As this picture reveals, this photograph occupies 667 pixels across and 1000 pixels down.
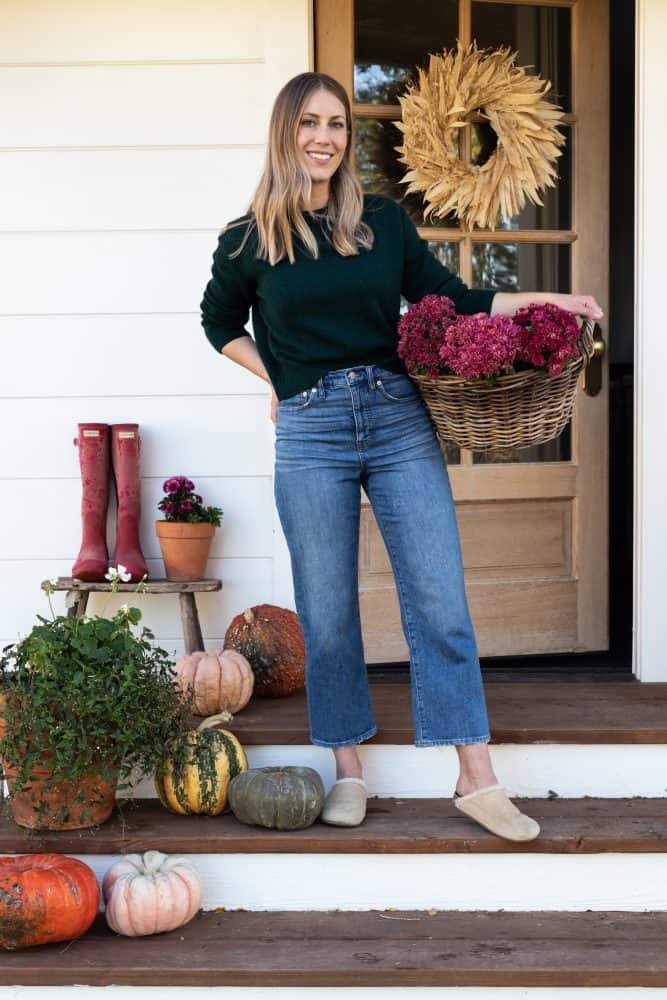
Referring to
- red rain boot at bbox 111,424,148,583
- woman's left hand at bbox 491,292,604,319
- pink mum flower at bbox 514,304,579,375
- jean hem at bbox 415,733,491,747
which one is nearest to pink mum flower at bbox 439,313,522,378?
pink mum flower at bbox 514,304,579,375

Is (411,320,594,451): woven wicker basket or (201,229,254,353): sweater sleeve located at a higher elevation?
(201,229,254,353): sweater sleeve

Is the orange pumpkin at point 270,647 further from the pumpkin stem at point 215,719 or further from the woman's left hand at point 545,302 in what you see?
the woman's left hand at point 545,302

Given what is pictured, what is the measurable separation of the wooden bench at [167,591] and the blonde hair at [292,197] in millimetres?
1109

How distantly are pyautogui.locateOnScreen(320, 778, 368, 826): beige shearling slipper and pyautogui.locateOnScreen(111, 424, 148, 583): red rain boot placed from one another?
0.93 meters

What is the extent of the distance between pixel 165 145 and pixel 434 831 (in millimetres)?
2072

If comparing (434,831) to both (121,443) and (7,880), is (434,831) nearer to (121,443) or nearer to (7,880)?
(7,880)

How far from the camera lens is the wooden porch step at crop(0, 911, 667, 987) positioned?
6.95 ft

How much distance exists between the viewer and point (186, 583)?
3129 millimetres

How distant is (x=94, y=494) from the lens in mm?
3176

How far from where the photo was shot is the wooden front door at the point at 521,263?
11.3 feet

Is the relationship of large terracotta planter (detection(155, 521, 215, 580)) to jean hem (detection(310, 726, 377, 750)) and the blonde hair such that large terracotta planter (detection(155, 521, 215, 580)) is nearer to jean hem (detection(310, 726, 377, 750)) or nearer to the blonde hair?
jean hem (detection(310, 726, 377, 750))

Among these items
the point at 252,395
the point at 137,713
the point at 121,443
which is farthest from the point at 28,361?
the point at 137,713

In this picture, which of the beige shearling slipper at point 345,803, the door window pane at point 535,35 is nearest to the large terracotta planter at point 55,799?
the beige shearling slipper at point 345,803

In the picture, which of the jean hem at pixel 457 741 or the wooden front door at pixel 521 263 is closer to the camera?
the jean hem at pixel 457 741
